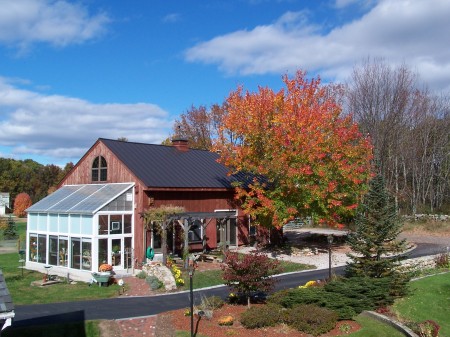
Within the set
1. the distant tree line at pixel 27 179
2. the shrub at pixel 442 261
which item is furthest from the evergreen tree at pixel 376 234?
the distant tree line at pixel 27 179

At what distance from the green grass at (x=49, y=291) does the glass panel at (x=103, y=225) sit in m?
2.65

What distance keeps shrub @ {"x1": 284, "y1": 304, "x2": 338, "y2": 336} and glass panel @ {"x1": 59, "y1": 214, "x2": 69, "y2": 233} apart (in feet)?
46.9

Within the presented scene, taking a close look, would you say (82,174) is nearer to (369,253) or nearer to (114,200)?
(114,200)

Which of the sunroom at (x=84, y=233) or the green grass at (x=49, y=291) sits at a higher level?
the sunroom at (x=84, y=233)

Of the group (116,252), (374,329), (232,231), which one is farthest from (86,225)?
(374,329)

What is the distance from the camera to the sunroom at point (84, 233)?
23.4m

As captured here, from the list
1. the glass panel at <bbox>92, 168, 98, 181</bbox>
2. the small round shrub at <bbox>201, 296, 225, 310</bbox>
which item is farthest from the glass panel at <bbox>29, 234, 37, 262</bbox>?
the small round shrub at <bbox>201, 296, 225, 310</bbox>

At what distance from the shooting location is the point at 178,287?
20.5 meters

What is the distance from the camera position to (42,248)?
86.5 feet

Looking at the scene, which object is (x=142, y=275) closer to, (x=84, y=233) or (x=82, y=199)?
(x=84, y=233)

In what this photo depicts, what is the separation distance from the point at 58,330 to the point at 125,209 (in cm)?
1084

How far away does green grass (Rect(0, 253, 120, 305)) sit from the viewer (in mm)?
19016

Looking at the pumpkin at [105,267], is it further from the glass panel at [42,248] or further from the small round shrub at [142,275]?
the glass panel at [42,248]

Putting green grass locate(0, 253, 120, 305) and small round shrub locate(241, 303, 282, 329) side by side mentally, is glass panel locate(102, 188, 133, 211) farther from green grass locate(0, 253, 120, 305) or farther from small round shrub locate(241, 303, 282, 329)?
small round shrub locate(241, 303, 282, 329)
